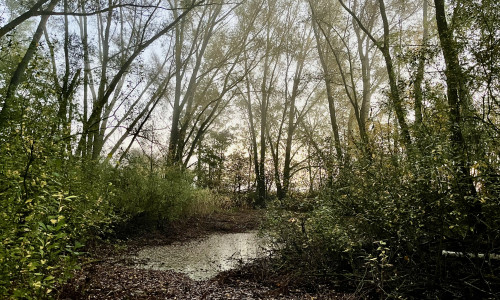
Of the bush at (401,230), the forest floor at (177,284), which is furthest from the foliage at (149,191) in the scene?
the bush at (401,230)

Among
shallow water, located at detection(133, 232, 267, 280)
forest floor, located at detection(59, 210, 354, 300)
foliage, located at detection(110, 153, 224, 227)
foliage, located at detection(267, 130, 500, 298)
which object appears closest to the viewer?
foliage, located at detection(267, 130, 500, 298)

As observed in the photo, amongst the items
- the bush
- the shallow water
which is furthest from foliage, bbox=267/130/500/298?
the shallow water

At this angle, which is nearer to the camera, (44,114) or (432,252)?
(44,114)

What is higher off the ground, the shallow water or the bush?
the bush

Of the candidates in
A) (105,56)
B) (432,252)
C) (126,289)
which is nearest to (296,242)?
(432,252)

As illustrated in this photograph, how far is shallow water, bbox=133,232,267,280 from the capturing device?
505 cm

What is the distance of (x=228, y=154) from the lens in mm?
23547

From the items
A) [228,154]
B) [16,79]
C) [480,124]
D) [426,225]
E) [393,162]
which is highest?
[228,154]

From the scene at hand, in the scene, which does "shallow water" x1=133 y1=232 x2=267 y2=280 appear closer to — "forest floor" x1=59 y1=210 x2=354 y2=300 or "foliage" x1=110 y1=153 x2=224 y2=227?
"forest floor" x1=59 y1=210 x2=354 y2=300

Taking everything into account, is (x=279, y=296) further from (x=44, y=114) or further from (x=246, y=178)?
(x=246, y=178)

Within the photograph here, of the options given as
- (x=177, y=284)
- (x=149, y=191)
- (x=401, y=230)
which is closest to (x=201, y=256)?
(x=177, y=284)

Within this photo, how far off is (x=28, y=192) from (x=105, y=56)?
8.91 m

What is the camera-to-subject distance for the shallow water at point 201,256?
5047 millimetres

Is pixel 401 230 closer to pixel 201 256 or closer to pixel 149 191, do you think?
pixel 201 256
